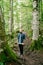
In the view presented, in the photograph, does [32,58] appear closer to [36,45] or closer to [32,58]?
[32,58]

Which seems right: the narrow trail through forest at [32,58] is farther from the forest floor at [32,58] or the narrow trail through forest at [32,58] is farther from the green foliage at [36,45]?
the green foliage at [36,45]

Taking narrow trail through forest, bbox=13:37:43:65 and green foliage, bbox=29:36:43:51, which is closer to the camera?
narrow trail through forest, bbox=13:37:43:65

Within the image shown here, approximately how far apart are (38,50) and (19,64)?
542cm

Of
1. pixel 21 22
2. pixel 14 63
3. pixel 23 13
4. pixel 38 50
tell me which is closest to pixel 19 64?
pixel 14 63

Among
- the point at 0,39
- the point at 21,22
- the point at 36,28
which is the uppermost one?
the point at 0,39

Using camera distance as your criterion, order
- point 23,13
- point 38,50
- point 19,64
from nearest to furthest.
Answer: point 19,64, point 38,50, point 23,13

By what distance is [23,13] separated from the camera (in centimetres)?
3162

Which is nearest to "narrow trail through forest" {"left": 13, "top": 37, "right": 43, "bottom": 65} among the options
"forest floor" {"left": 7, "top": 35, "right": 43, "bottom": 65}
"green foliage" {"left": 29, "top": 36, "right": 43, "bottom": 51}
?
"forest floor" {"left": 7, "top": 35, "right": 43, "bottom": 65}

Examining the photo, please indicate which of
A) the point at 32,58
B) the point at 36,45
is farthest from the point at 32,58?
the point at 36,45

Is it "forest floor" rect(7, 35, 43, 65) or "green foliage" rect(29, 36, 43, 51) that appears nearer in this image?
"forest floor" rect(7, 35, 43, 65)

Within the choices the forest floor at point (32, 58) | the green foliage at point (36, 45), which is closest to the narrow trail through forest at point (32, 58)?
the forest floor at point (32, 58)

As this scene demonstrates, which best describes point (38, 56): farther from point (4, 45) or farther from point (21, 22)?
point (21, 22)

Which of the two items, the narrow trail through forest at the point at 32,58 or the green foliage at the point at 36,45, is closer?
the narrow trail through forest at the point at 32,58

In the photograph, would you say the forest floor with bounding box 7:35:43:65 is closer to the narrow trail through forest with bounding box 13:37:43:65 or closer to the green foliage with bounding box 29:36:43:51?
the narrow trail through forest with bounding box 13:37:43:65
